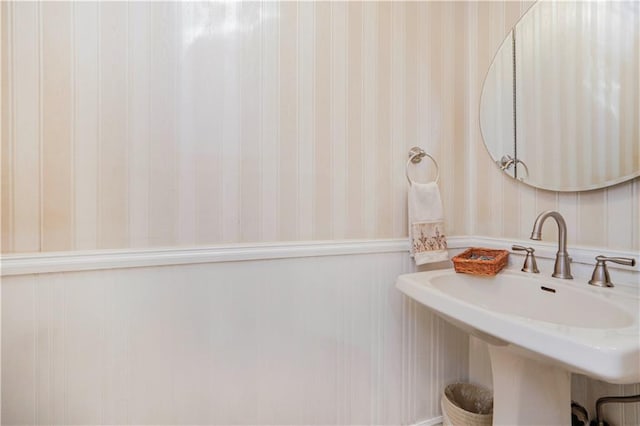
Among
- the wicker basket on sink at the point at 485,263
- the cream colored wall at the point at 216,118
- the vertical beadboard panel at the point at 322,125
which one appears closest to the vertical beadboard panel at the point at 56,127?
the cream colored wall at the point at 216,118

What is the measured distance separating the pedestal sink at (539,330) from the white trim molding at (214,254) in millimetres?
140

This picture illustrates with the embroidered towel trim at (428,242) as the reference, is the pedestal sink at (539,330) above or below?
below

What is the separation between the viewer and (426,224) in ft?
4.07

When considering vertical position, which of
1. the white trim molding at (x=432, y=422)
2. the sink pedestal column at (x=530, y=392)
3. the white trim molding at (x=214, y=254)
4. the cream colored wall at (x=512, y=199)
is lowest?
the white trim molding at (x=432, y=422)

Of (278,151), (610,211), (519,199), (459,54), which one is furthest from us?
(459,54)

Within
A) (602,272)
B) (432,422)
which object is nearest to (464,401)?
(432,422)

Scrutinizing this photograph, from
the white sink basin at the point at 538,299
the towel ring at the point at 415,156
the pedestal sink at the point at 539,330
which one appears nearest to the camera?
the pedestal sink at the point at 539,330

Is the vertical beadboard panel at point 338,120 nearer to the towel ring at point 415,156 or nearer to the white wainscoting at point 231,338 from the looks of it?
the white wainscoting at point 231,338

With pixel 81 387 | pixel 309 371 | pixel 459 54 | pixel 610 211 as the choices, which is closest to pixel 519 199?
pixel 610 211

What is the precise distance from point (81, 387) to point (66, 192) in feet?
1.89

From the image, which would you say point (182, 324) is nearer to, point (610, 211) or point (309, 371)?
point (309, 371)

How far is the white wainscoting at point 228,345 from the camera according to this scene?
887mm

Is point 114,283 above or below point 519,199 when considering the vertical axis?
below

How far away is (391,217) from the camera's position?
1.27m
